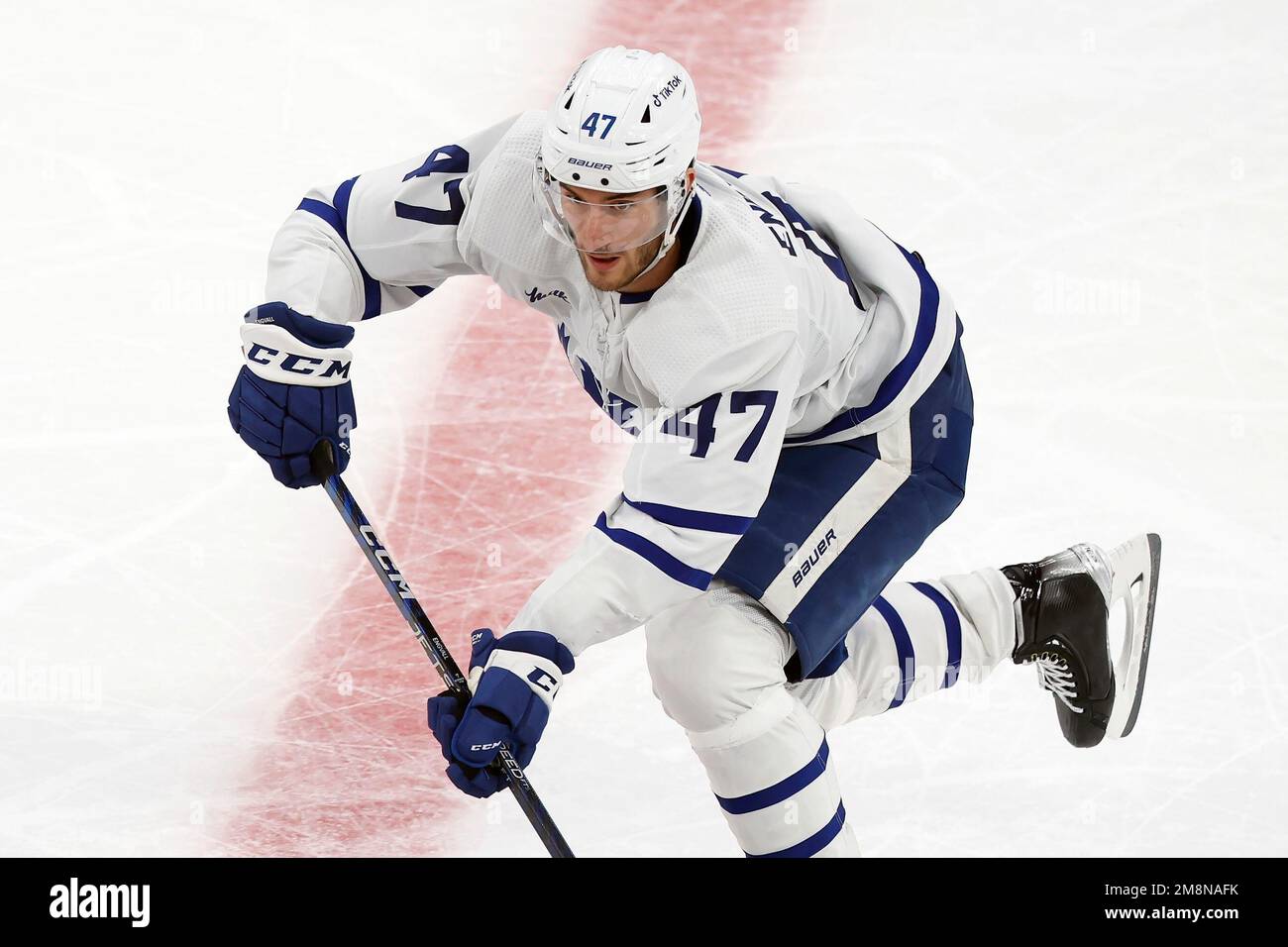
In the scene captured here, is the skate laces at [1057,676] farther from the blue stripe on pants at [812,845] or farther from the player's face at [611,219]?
the player's face at [611,219]

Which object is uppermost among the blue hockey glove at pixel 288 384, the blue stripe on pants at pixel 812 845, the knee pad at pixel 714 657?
the blue hockey glove at pixel 288 384

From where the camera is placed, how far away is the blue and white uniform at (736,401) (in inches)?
94.3

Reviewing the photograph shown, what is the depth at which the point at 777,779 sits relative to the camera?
2.66 meters

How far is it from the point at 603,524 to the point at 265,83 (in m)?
2.92

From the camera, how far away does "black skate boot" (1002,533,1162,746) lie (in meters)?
3.26

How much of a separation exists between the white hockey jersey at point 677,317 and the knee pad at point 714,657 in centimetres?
18

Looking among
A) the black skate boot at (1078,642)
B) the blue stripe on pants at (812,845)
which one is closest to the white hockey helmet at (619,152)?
the blue stripe on pants at (812,845)

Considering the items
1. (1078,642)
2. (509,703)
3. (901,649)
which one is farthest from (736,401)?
(1078,642)

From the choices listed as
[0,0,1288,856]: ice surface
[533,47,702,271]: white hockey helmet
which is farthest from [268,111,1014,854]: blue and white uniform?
[0,0,1288,856]: ice surface

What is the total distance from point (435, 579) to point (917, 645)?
0.99 metres

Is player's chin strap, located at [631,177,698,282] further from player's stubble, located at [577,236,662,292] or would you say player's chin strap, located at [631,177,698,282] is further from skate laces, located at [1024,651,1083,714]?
skate laces, located at [1024,651,1083,714]

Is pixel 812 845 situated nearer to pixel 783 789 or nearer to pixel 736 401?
pixel 783 789

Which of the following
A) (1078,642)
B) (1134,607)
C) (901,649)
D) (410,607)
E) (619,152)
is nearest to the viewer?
(619,152)

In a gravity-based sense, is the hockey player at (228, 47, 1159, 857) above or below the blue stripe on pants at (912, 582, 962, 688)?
above
